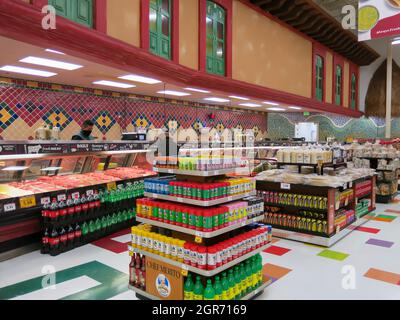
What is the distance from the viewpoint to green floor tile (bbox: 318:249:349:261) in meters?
4.58

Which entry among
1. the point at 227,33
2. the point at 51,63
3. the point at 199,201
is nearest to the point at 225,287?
the point at 199,201

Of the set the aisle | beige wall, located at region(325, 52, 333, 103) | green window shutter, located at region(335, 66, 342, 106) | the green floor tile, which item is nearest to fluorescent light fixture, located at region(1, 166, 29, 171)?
the aisle

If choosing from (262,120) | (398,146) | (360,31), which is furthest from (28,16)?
(398,146)

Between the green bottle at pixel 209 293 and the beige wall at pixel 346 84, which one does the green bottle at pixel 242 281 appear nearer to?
the green bottle at pixel 209 293

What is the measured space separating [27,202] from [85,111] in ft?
10.4

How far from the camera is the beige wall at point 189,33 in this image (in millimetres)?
6570

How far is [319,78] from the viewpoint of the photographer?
12.3 m

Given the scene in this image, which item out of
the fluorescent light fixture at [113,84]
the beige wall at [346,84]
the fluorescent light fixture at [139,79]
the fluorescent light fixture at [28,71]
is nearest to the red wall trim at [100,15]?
the fluorescent light fixture at [139,79]

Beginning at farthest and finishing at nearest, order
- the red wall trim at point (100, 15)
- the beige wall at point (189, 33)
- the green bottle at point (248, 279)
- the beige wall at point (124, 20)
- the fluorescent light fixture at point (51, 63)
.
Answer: the beige wall at point (189, 33) < the beige wall at point (124, 20) < the red wall trim at point (100, 15) < the fluorescent light fixture at point (51, 63) < the green bottle at point (248, 279)

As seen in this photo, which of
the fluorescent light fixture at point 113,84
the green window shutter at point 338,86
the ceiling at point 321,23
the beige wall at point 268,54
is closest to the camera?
the fluorescent light fixture at point 113,84

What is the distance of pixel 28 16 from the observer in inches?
142

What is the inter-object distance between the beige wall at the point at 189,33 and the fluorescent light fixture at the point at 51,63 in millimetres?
2243

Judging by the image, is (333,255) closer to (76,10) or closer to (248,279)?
(248,279)

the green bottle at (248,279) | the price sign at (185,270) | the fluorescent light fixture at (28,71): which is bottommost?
the green bottle at (248,279)
